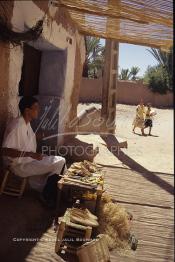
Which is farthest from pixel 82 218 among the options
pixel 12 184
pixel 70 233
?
pixel 12 184

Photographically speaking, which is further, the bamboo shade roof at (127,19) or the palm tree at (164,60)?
the palm tree at (164,60)

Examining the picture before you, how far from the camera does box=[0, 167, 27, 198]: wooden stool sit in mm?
4695

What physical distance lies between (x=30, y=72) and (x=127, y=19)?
224 cm

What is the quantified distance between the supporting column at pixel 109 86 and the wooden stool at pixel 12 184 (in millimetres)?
6510

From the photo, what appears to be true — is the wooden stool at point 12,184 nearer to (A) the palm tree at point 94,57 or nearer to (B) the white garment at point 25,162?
(B) the white garment at point 25,162

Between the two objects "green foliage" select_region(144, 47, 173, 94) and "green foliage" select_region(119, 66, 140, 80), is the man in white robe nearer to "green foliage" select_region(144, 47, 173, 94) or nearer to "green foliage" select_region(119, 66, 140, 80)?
"green foliage" select_region(144, 47, 173, 94)

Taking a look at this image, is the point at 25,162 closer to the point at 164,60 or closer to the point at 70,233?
the point at 70,233

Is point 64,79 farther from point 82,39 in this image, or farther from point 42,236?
point 42,236

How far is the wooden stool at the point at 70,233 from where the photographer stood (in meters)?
3.62

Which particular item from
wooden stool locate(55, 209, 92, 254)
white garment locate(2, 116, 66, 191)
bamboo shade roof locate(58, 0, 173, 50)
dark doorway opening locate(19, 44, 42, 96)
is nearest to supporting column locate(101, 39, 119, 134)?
bamboo shade roof locate(58, 0, 173, 50)

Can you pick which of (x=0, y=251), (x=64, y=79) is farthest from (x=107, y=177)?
(x=0, y=251)

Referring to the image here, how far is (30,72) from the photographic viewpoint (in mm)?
6891

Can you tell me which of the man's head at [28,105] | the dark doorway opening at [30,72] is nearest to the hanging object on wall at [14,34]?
the man's head at [28,105]

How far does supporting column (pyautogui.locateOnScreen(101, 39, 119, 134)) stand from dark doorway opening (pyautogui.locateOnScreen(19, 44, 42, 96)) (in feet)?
13.7
